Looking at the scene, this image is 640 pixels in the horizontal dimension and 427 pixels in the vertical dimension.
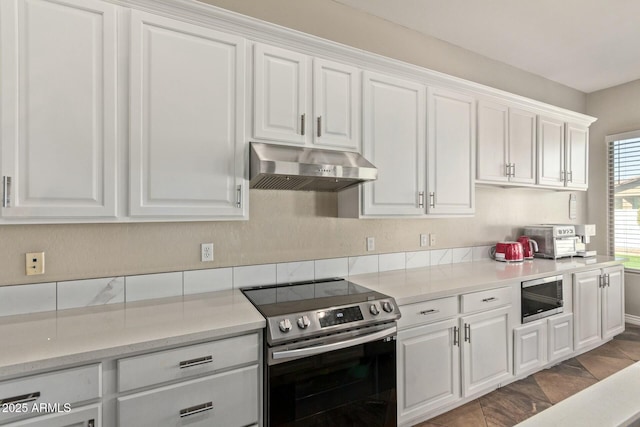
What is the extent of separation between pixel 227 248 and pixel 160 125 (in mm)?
840

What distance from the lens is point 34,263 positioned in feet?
5.50

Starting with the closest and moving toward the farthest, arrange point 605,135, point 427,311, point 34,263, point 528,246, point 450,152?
1. point 34,263
2. point 427,311
3. point 450,152
4. point 528,246
5. point 605,135

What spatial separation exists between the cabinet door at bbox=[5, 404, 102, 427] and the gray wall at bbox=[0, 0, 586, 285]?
76 centimetres

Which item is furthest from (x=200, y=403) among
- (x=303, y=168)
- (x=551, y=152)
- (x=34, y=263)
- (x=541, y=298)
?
(x=551, y=152)

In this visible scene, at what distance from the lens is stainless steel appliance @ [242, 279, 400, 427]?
156 cm

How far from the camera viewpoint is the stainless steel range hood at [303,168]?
1807 mm

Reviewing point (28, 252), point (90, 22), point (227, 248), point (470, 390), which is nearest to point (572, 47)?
point (470, 390)

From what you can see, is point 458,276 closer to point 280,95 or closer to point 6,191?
point 280,95

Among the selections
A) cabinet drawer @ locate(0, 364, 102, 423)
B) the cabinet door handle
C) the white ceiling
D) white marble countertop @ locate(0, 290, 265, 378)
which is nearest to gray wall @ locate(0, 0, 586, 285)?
the white ceiling

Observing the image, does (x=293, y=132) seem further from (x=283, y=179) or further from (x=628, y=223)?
(x=628, y=223)

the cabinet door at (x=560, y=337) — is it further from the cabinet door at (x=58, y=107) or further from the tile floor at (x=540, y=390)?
the cabinet door at (x=58, y=107)

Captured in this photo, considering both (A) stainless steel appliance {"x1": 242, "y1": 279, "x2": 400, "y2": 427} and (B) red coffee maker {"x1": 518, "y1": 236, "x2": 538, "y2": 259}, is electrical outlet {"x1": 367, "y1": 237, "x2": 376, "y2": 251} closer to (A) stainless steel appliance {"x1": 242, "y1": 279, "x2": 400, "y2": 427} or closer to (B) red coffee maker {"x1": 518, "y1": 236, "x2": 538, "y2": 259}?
(A) stainless steel appliance {"x1": 242, "y1": 279, "x2": 400, "y2": 427}

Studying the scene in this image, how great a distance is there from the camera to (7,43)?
4.55ft

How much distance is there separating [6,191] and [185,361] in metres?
1.01
